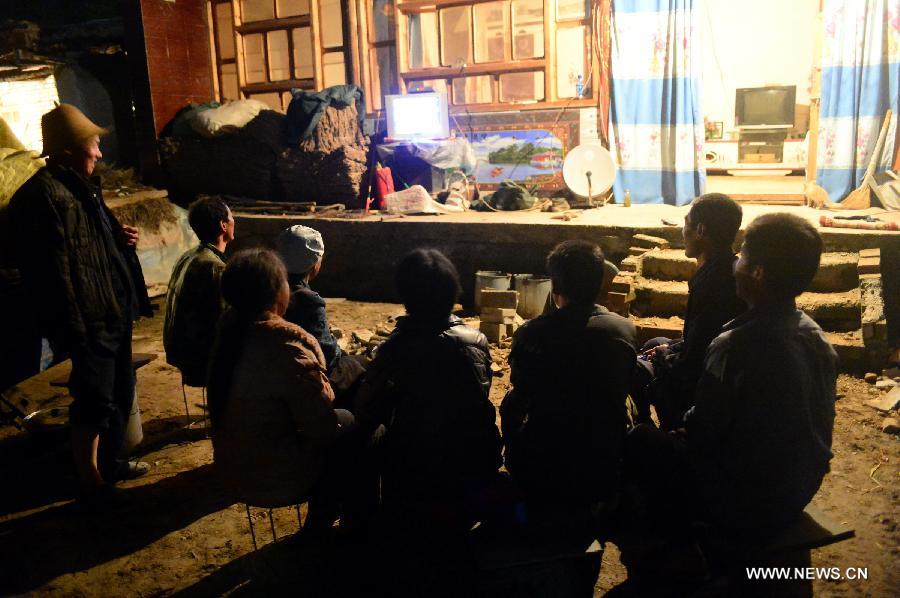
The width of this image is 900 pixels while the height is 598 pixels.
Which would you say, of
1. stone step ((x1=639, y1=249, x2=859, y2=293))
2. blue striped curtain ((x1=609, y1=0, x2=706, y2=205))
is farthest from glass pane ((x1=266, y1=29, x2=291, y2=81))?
stone step ((x1=639, y1=249, x2=859, y2=293))

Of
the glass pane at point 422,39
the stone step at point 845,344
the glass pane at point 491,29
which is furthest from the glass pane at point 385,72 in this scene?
the stone step at point 845,344

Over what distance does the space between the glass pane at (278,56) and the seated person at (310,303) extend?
302 inches

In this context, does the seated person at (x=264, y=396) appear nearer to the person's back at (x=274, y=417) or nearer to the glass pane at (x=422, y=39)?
the person's back at (x=274, y=417)

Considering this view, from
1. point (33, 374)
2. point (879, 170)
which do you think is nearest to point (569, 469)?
point (33, 374)

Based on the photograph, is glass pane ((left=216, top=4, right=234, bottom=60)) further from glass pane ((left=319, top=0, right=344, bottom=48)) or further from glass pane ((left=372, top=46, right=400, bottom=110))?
glass pane ((left=372, top=46, right=400, bottom=110))

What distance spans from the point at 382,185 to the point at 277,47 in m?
3.29

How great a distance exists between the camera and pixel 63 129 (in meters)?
3.35

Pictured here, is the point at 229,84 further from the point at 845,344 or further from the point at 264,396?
the point at 845,344

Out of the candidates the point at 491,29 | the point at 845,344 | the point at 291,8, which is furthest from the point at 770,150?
the point at 291,8

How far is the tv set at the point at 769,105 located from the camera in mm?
10664

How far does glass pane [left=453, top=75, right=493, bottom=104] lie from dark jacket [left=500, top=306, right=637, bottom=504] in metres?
7.41

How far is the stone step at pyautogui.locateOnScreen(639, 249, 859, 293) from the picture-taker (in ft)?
18.6

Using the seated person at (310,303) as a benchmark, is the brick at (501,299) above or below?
below

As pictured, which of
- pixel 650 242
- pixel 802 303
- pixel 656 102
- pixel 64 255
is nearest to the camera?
pixel 64 255
